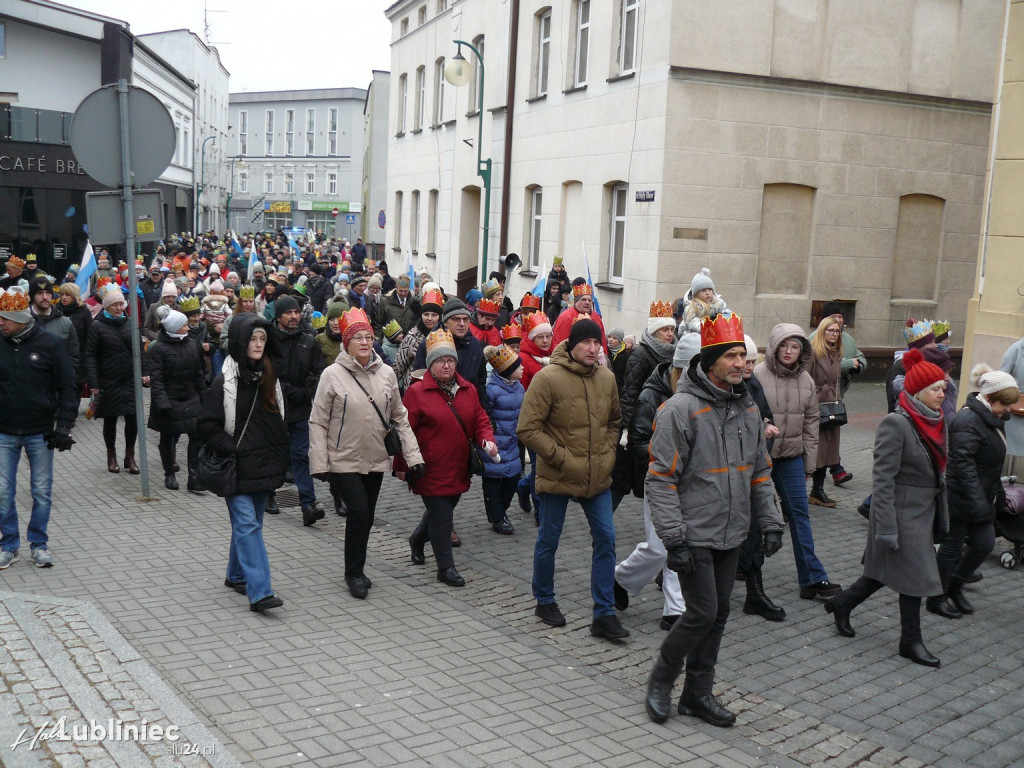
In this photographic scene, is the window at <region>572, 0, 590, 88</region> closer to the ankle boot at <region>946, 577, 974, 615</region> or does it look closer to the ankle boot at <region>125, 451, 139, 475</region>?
the ankle boot at <region>125, 451, 139, 475</region>

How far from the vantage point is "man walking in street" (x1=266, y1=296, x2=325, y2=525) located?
9.23 meters

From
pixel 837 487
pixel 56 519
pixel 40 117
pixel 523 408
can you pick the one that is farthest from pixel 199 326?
pixel 40 117

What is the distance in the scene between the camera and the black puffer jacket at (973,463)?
22.9ft

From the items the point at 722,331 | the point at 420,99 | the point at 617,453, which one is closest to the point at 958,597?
the point at 617,453

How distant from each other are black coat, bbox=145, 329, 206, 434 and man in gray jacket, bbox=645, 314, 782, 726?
252 inches

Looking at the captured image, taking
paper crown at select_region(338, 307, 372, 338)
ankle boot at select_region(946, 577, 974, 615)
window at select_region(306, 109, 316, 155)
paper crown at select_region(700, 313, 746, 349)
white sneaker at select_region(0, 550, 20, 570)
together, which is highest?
window at select_region(306, 109, 316, 155)

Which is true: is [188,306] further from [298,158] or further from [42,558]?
[298,158]

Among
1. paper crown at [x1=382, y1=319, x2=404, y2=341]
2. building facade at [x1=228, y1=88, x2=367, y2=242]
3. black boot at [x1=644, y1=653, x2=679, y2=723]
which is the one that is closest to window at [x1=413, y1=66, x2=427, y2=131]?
paper crown at [x1=382, y1=319, x2=404, y2=341]

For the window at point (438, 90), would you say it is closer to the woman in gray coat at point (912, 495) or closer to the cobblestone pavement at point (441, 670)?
the cobblestone pavement at point (441, 670)

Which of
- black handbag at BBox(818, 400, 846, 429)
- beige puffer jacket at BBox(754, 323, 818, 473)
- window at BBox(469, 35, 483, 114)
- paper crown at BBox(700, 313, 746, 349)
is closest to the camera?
paper crown at BBox(700, 313, 746, 349)

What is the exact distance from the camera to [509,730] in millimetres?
5156

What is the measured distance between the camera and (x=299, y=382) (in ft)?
30.9

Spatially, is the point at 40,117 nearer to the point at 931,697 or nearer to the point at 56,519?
the point at 56,519

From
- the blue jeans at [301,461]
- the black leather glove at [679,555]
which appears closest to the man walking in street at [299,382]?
the blue jeans at [301,461]
